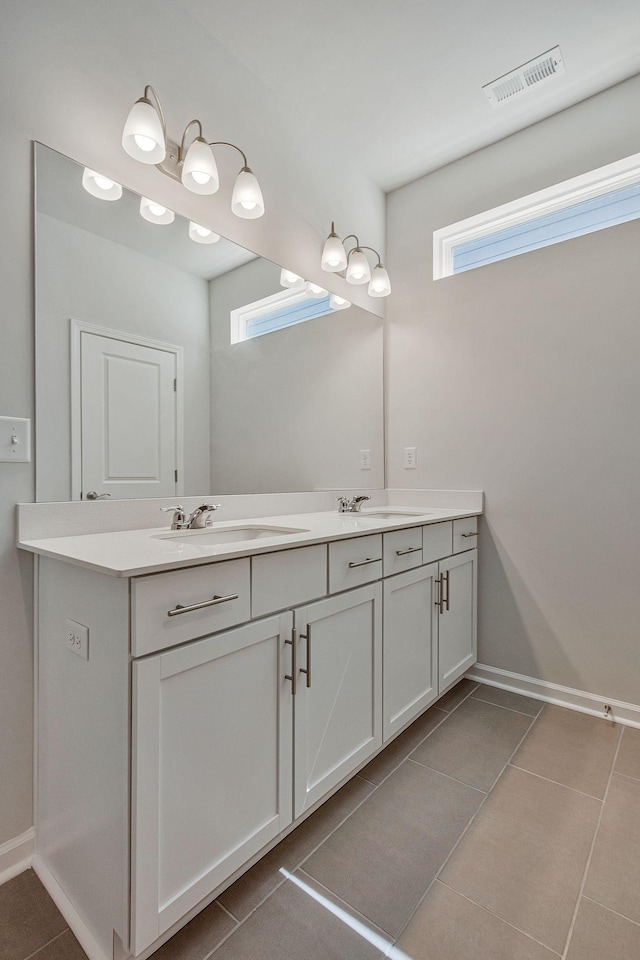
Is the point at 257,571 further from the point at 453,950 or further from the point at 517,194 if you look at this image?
the point at 517,194

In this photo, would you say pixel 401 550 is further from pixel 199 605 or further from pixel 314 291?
pixel 314 291

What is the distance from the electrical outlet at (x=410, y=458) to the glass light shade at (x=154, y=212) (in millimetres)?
1605

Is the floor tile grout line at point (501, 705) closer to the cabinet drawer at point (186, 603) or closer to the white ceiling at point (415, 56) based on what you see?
the cabinet drawer at point (186, 603)

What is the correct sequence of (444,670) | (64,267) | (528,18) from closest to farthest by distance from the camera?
1. (64,267)
2. (528,18)
3. (444,670)

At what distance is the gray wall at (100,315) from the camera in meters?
1.32

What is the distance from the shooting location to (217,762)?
3.54ft

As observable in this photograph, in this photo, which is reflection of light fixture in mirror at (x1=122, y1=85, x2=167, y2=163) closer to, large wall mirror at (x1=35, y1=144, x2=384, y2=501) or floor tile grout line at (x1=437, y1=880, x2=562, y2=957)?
large wall mirror at (x1=35, y1=144, x2=384, y2=501)

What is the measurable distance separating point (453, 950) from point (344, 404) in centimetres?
205

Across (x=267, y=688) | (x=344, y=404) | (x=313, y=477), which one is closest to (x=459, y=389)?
(x=344, y=404)

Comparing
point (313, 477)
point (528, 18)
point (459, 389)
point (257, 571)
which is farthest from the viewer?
point (459, 389)

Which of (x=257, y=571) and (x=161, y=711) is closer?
(x=161, y=711)

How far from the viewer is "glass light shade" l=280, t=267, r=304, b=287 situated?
2.06 m

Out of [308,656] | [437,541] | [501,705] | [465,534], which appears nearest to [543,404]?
[465,534]

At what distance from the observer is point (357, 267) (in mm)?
2334
